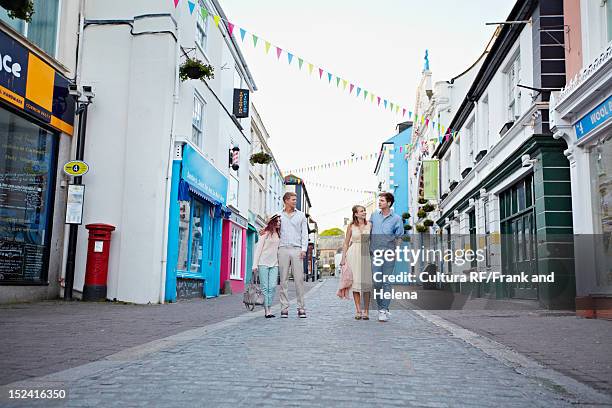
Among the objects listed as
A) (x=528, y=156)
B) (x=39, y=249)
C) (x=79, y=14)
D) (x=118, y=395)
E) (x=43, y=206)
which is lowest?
(x=118, y=395)

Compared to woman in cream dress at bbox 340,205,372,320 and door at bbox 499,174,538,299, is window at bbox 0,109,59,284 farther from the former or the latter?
door at bbox 499,174,538,299

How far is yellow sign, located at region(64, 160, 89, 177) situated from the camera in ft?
37.2

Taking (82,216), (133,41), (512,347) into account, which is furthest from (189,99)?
(512,347)

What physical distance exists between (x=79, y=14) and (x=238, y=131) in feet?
29.3

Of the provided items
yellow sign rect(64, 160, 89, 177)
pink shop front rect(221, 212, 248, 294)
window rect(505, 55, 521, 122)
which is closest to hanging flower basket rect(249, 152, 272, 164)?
pink shop front rect(221, 212, 248, 294)

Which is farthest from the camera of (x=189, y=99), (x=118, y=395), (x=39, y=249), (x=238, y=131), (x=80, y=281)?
(x=238, y=131)

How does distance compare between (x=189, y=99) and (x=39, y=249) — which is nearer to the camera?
(x=39, y=249)

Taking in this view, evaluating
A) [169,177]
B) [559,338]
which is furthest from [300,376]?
[169,177]

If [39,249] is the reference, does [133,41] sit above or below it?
above

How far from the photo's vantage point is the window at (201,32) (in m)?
15.4

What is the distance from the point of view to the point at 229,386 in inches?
142

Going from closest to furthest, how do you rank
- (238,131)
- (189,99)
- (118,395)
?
(118,395) < (189,99) < (238,131)

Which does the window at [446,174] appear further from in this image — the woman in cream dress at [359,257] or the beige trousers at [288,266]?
the beige trousers at [288,266]

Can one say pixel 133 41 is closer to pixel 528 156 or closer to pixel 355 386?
pixel 528 156
